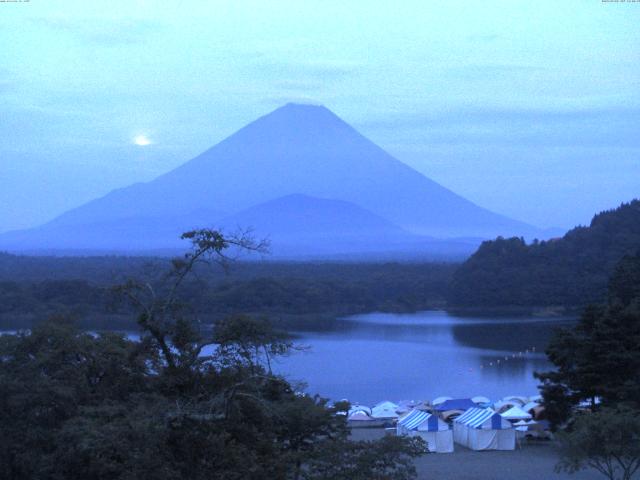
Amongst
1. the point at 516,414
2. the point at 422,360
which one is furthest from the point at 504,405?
the point at 422,360

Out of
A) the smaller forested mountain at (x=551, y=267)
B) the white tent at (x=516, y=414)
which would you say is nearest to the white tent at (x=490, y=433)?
the white tent at (x=516, y=414)

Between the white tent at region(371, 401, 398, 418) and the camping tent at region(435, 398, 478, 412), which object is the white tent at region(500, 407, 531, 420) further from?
the white tent at region(371, 401, 398, 418)

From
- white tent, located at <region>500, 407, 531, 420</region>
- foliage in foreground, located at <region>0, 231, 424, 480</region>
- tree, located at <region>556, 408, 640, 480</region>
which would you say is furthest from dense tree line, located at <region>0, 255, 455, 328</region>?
foliage in foreground, located at <region>0, 231, 424, 480</region>

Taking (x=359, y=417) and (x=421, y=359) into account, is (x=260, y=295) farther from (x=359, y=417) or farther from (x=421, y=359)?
(x=359, y=417)

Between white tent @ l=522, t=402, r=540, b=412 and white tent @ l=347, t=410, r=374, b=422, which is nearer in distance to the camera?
white tent @ l=522, t=402, r=540, b=412

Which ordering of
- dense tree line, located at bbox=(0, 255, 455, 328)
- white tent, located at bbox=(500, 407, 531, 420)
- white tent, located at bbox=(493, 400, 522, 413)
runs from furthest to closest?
dense tree line, located at bbox=(0, 255, 455, 328) < white tent, located at bbox=(493, 400, 522, 413) < white tent, located at bbox=(500, 407, 531, 420)

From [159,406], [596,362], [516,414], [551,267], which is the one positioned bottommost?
[516,414]
